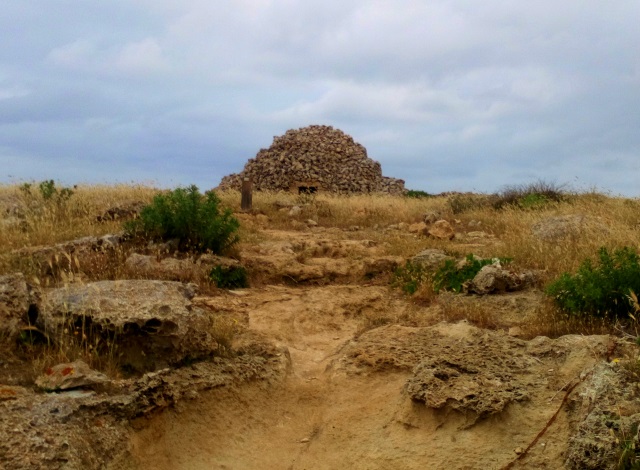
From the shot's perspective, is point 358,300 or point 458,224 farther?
point 458,224

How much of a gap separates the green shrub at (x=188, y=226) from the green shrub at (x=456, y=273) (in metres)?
2.99

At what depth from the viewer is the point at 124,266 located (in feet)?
23.6

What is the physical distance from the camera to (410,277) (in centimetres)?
748

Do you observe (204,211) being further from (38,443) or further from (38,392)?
(38,443)

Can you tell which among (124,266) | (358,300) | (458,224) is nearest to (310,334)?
(358,300)

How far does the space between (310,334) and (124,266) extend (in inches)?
102

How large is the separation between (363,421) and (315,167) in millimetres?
19614

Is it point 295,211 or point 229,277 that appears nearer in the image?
point 229,277

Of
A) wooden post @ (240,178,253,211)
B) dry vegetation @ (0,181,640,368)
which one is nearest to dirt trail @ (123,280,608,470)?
dry vegetation @ (0,181,640,368)

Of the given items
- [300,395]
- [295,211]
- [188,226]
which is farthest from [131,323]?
[295,211]

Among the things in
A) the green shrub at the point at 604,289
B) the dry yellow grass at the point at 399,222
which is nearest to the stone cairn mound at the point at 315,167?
the dry yellow grass at the point at 399,222

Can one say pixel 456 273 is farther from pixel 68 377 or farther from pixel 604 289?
pixel 68 377

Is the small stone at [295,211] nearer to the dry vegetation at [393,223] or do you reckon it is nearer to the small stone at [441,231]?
the dry vegetation at [393,223]

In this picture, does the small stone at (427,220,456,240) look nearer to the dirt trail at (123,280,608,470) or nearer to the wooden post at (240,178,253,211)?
the wooden post at (240,178,253,211)
